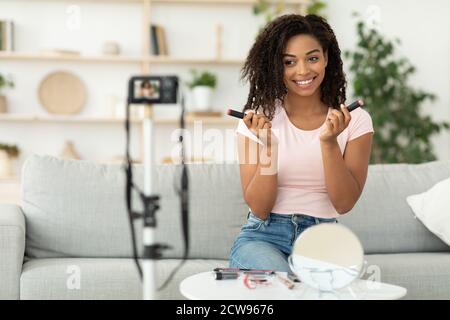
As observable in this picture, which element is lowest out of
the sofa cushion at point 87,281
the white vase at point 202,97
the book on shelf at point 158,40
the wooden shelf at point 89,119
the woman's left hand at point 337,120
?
the sofa cushion at point 87,281

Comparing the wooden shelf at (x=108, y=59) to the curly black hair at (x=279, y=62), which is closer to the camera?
the curly black hair at (x=279, y=62)

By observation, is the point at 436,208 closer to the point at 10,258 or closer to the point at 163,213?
the point at 163,213

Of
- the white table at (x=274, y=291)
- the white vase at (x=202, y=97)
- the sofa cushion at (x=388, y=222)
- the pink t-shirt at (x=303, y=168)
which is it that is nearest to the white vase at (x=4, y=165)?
the white vase at (x=202, y=97)

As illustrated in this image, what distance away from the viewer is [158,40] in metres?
4.49

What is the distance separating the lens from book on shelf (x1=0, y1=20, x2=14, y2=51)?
4375 millimetres

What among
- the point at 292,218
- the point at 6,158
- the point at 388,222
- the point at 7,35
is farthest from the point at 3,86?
the point at 292,218

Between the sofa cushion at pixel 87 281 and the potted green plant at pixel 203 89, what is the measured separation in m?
2.48

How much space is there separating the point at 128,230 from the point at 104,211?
0.10m

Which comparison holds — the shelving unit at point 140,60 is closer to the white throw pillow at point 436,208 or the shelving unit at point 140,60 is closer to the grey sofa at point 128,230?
the grey sofa at point 128,230

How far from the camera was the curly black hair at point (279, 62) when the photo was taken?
1774mm

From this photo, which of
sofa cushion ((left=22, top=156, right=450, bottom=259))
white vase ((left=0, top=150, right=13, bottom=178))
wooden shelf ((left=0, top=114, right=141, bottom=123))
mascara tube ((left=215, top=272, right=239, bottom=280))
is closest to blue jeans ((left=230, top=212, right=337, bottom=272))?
mascara tube ((left=215, top=272, right=239, bottom=280))

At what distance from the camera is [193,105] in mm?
4531

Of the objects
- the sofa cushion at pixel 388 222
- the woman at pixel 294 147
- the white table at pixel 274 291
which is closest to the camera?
the white table at pixel 274 291
